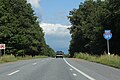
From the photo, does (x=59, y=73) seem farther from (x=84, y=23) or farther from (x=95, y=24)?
(x=84, y=23)

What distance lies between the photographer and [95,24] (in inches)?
3162

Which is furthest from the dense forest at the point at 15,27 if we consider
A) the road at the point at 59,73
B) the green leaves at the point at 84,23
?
the road at the point at 59,73

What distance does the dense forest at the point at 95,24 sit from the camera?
59.5m

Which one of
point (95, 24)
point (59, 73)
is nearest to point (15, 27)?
point (95, 24)

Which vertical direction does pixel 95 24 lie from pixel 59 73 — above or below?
above

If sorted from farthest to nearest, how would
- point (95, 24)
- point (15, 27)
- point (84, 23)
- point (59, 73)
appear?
point (84, 23)
point (15, 27)
point (95, 24)
point (59, 73)

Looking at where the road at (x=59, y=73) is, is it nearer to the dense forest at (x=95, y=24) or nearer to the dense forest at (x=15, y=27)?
the dense forest at (x=95, y=24)

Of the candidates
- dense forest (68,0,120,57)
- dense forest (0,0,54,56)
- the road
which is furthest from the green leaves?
the road

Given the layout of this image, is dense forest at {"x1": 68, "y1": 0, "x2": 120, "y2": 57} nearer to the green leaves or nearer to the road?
the green leaves

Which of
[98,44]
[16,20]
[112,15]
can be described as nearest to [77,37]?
[16,20]

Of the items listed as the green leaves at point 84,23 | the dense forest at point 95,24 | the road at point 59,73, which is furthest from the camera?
the green leaves at point 84,23

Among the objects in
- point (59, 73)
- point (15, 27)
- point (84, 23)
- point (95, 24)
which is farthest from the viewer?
point (84, 23)

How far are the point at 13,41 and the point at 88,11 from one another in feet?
86.7

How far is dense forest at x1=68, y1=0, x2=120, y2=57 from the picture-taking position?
195 feet
